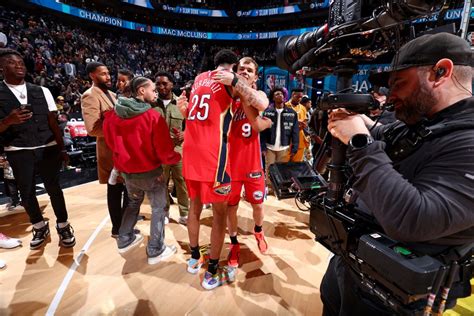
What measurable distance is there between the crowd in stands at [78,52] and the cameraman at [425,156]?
20.3 feet

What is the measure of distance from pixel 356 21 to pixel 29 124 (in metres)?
3.10

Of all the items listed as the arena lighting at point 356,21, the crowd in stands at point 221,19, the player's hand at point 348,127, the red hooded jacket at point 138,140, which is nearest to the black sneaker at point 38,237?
the red hooded jacket at point 138,140

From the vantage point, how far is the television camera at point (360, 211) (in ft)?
2.39

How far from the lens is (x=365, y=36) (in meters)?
1.00

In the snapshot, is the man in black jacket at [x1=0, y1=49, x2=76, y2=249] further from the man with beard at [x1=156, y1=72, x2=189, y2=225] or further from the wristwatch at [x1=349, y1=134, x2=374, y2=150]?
the wristwatch at [x1=349, y1=134, x2=374, y2=150]

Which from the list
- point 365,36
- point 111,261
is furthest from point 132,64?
point 365,36

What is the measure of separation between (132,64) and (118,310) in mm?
17951

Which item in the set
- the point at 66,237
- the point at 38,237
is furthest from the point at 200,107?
the point at 38,237

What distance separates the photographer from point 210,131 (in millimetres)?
1990

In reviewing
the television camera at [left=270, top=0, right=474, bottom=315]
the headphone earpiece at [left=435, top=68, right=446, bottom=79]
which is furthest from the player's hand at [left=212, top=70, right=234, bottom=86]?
the headphone earpiece at [left=435, top=68, right=446, bottom=79]

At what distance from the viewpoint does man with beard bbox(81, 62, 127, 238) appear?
2672 millimetres

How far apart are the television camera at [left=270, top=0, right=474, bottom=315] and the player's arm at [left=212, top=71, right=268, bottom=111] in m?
0.60

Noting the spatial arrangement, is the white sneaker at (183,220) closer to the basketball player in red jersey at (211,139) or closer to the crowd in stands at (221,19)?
the basketball player in red jersey at (211,139)

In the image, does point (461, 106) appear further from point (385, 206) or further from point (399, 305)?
point (399, 305)
